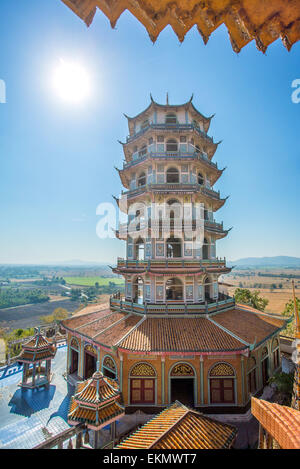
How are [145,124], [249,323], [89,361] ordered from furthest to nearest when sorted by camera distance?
[145,124] < [89,361] < [249,323]

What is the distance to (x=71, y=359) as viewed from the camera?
1767cm

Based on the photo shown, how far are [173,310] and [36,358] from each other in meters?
10.3

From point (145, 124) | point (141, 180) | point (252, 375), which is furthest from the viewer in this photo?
point (145, 124)

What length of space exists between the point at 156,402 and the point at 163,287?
274 inches

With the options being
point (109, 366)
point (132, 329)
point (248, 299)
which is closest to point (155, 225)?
point (132, 329)

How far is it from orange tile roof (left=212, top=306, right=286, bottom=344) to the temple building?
0.10 metres

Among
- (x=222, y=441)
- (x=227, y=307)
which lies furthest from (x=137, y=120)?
(x=222, y=441)

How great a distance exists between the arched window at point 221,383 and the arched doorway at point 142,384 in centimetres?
346

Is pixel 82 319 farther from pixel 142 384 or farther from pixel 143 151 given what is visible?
pixel 143 151

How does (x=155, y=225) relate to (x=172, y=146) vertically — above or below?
below

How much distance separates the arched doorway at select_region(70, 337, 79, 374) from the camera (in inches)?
684

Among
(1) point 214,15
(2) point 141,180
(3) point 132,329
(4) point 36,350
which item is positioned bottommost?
(4) point 36,350

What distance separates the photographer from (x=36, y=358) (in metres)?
15.6
